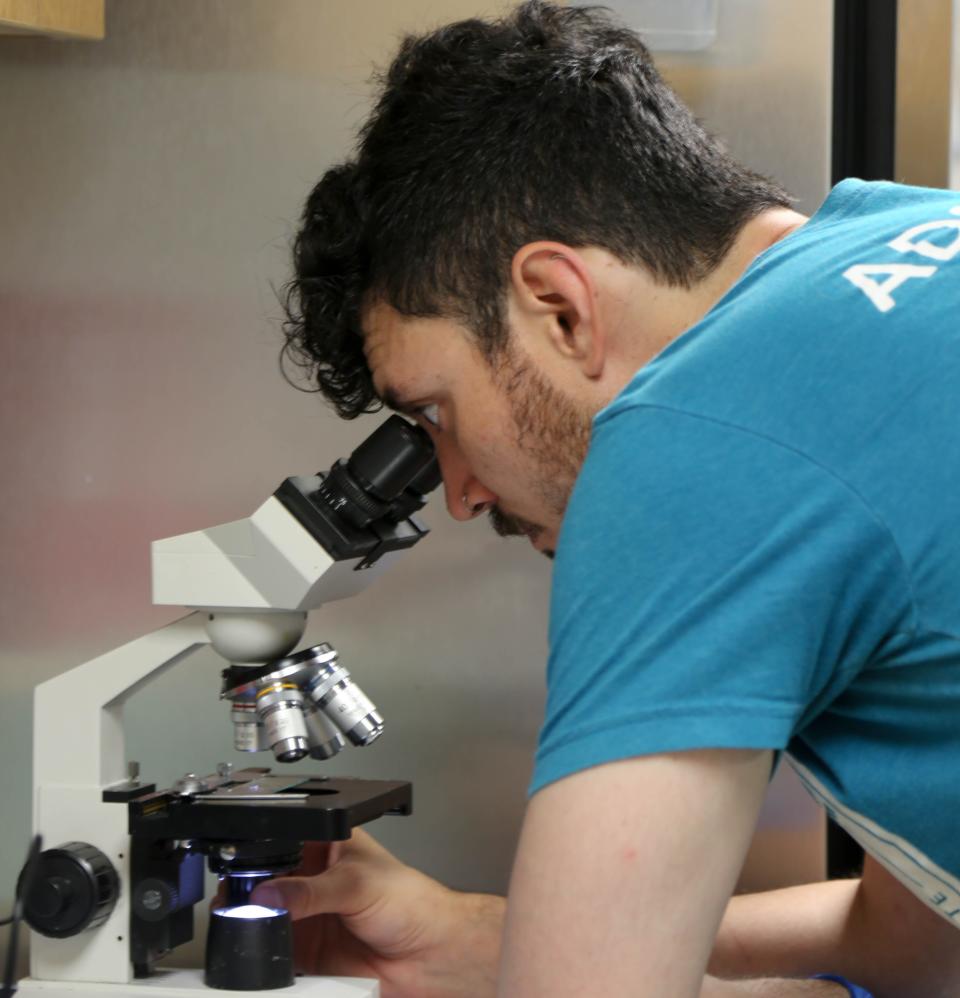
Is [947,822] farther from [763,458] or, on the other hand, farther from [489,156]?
[489,156]

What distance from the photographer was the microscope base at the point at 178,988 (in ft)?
3.73

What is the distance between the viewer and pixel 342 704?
115 centimetres

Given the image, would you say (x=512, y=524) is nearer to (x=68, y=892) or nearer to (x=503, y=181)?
(x=503, y=181)

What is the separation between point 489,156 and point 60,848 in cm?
69

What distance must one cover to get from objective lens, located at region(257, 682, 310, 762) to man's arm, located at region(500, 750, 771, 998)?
19.6 inches

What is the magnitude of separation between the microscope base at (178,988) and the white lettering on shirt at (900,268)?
753 mm

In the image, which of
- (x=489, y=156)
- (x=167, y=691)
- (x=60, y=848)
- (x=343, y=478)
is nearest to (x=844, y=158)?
(x=489, y=156)

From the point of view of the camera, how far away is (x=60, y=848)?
1176 mm

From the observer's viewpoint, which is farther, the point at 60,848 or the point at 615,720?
the point at 60,848

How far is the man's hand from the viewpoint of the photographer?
4.45 feet

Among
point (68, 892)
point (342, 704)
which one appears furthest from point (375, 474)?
point (68, 892)

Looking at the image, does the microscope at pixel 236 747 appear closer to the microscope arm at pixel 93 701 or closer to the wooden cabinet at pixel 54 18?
the microscope arm at pixel 93 701

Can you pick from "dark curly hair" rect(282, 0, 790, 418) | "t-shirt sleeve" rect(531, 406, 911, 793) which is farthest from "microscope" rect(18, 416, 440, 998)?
"t-shirt sleeve" rect(531, 406, 911, 793)

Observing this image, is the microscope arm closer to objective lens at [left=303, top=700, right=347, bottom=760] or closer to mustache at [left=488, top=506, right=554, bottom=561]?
objective lens at [left=303, top=700, right=347, bottom=760]
